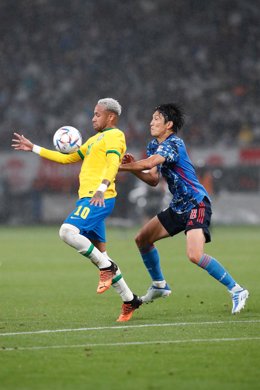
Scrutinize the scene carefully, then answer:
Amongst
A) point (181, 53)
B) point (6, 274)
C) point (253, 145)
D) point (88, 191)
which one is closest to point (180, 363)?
point (88, 191)

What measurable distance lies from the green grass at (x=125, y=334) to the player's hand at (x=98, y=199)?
1.16 metres

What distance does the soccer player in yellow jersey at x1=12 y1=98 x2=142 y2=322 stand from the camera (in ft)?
33.0

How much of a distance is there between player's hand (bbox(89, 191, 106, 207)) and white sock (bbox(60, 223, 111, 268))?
0.44 meters

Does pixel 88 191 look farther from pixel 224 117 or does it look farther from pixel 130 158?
pixel 224 117

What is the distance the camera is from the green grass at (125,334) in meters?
6.91

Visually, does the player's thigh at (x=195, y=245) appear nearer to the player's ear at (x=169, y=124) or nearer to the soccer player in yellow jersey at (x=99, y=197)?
the soccer player in yellow jersey at (x=99, y=197)

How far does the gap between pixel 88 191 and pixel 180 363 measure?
3282 millimetres

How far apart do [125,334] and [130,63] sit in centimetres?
2576

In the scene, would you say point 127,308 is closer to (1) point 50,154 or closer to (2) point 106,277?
(2) point 106,277

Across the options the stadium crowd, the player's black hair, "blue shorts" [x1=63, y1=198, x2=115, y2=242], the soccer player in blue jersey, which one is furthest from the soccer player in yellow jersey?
the stadium crowd

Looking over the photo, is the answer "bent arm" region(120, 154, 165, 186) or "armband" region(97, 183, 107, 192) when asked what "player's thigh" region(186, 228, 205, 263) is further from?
"armband" region(97, 183, 107, 192)

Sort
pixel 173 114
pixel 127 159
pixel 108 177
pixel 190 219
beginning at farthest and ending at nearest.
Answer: pixel 173 114, pixel 190 219, pixel 127 159, pixel 108 177

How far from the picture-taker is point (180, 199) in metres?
10.7

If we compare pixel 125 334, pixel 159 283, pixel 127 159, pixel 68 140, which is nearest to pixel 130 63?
pixel 159 283
